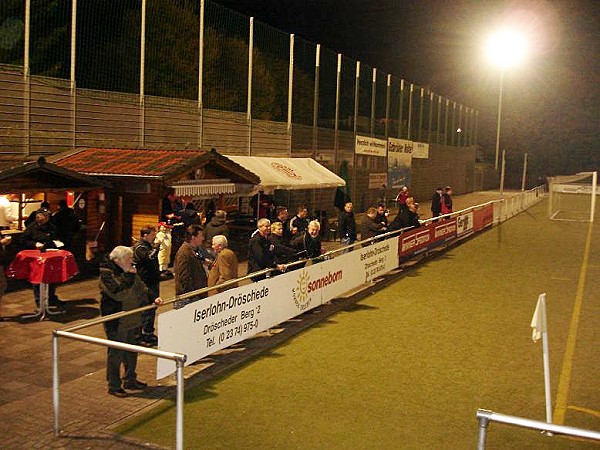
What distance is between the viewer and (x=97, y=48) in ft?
58.9

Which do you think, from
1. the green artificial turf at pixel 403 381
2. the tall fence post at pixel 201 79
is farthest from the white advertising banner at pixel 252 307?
the tall fence post at pixel 201 79

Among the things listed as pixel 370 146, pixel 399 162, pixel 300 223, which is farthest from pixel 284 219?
pixel 399 162

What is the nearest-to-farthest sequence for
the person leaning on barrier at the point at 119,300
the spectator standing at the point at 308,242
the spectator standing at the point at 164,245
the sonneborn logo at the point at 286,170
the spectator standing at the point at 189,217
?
the person leaning on barrier at the point at 119,300, the spectator standing at the point at 308,242, the spectator standing at the point at 164,245, the spectator standing at the point at 189,217, the sonneborn logo at the point at 286,170

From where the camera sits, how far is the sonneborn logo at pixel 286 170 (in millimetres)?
22375

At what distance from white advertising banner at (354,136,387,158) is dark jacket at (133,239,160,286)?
937 inches

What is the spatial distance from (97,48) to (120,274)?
475 inches

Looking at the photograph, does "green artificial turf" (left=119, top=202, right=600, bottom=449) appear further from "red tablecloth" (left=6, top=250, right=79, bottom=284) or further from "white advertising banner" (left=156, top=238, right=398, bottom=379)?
"red tablecloth" (left=6, top=250, right=79, bottom=284)

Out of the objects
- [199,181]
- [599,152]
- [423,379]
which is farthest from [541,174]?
[423,379]

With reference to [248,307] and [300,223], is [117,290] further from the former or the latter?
[300,223]

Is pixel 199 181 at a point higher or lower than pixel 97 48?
lower

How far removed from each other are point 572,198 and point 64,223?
2172 inches

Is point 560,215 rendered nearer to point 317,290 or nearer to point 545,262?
point 545,262

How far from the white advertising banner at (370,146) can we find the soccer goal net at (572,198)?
1003cm

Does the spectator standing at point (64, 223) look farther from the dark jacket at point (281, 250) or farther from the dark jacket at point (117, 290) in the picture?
the dark jacket at point (117, 290)
